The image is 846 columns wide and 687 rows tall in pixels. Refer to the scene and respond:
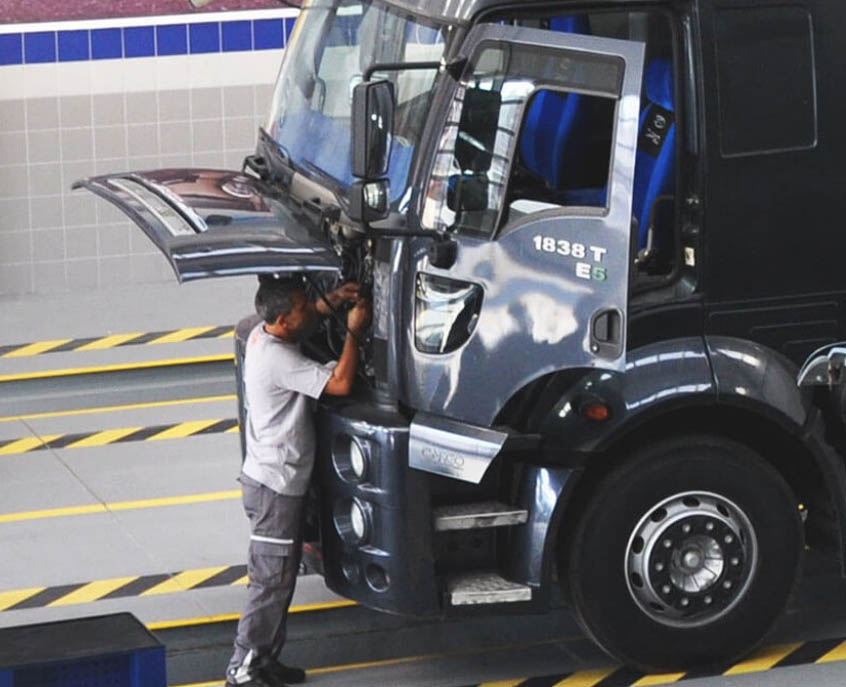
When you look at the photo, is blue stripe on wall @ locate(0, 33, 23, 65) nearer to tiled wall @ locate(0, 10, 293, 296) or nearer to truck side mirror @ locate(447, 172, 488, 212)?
tiled wall @ locate(0, 10, 293, 296)

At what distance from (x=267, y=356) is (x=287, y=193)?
807 mm

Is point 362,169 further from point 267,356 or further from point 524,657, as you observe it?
point 524,657

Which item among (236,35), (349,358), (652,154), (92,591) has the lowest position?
(92,591)

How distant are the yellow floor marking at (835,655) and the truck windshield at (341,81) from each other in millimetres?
2661

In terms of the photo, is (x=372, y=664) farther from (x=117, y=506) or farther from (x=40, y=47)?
(x=40, y=47)

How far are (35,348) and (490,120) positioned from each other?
691 cm

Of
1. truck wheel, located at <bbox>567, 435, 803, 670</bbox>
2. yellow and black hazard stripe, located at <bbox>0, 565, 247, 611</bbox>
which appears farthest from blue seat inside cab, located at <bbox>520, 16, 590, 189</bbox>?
yellow and black hazard stripe, located at <bbox>0, 565, 247, 611</bbox>

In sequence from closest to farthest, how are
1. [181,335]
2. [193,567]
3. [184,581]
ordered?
[184,581] → [193,567] → [181,335]

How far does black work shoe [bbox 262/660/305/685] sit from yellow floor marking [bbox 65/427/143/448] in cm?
386

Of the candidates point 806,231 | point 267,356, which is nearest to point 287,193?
point 267,356

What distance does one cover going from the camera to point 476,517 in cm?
805

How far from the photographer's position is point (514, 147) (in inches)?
306

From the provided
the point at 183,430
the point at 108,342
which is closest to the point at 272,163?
the point at 183,430

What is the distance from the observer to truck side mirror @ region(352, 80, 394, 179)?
7.41m
